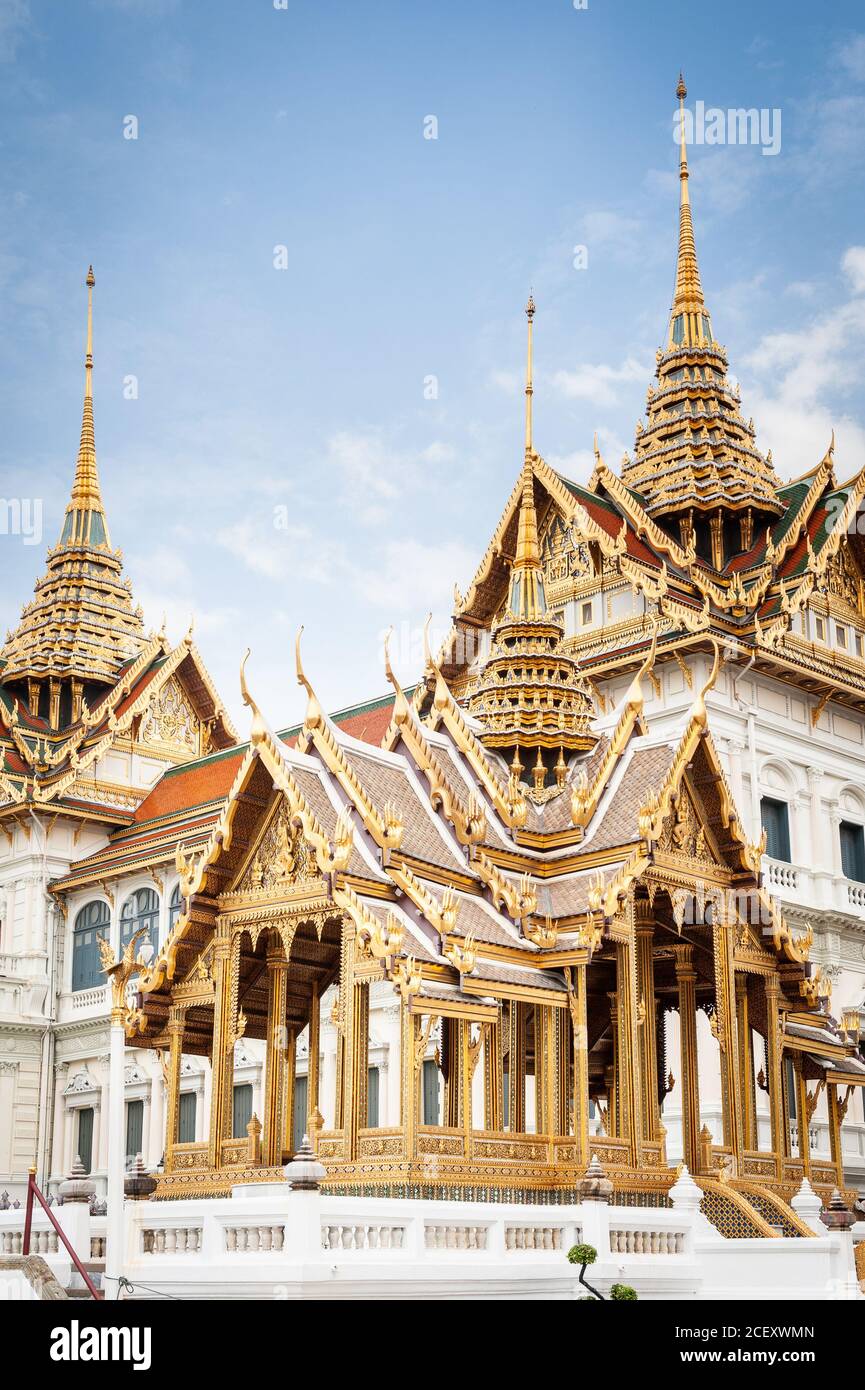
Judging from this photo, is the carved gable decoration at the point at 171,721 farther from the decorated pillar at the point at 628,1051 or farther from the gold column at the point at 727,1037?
the decorated pillar at the point at 628,1051

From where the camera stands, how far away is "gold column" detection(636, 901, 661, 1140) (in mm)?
14633

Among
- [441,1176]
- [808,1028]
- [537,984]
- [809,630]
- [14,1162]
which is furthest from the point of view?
[14,1162]

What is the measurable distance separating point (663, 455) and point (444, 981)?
90.2 ft

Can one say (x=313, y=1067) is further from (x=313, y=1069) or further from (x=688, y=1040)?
(x=688, y=1040)

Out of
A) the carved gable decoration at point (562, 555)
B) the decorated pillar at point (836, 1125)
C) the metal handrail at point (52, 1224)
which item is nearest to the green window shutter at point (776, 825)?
the carved gable decoration at point (562, 555)

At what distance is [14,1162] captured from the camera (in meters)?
42.2

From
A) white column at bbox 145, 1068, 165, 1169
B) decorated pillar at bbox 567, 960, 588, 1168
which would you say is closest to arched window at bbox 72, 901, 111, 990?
white column at bbox 145, 1068, 165, 1169

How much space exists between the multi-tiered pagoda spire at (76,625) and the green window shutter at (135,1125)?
12.6 meters

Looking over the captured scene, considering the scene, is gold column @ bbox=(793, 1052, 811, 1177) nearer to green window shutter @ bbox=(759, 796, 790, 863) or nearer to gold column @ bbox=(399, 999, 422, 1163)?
gold column @ bbox=(399, 999, 422, 1163)

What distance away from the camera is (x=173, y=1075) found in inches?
545

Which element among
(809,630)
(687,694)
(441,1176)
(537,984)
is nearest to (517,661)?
(537,984)

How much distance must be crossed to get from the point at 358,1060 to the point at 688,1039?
12.2 feet

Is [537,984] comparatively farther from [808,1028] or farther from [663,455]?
[663,455]
